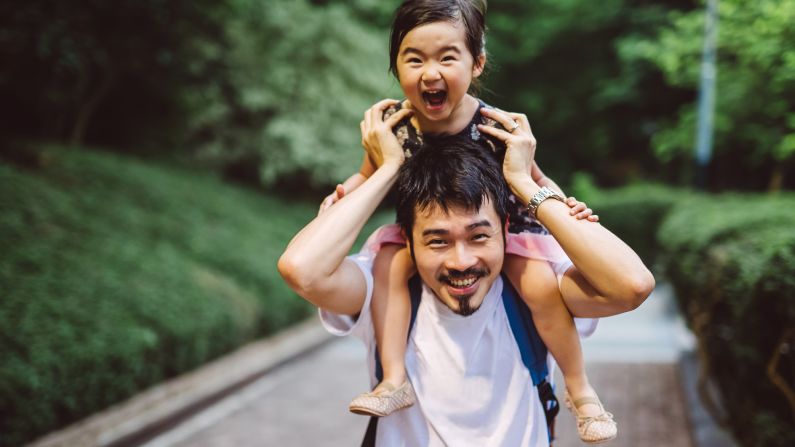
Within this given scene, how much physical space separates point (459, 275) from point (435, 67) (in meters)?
0.68

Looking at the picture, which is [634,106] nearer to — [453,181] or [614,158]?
[614,158]

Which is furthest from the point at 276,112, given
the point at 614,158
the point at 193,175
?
the point at 614,158

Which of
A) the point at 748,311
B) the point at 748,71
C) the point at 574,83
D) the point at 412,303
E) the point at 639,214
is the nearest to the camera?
the point at 412,303

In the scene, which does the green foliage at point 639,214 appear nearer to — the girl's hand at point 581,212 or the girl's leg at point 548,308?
the girl's leg at point 548,308

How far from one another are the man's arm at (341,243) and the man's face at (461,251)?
0.18m

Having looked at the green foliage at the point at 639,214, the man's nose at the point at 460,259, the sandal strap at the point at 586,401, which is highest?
the man's nose at the point at 460,259

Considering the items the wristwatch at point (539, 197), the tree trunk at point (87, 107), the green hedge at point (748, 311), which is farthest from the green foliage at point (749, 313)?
the tree trunk at point (87, 107)

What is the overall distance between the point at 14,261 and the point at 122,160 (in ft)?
21.9

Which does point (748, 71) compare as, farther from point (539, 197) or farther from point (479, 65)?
point (539, 197)

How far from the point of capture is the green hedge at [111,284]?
18.9ft

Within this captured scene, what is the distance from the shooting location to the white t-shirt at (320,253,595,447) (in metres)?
2.17

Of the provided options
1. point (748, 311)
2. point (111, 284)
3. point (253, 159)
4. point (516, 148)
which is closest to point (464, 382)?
point (516, 148)

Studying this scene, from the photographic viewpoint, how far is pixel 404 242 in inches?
94.0

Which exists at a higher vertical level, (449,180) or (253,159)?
(449,180)
